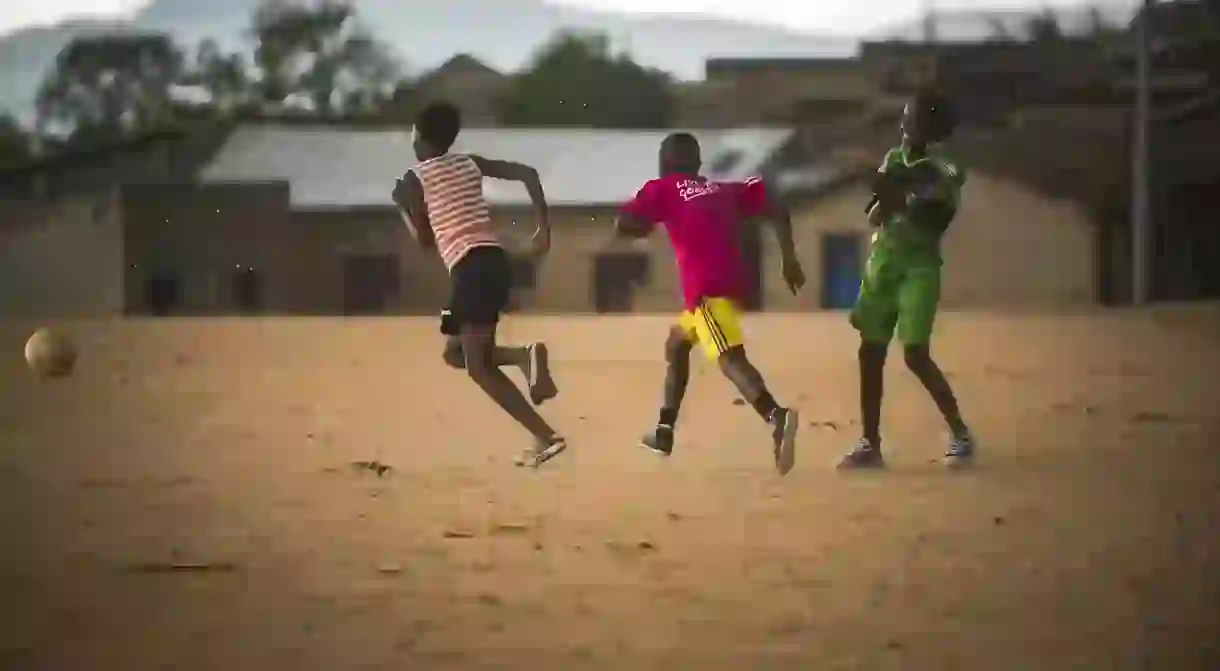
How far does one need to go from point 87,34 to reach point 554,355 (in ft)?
117

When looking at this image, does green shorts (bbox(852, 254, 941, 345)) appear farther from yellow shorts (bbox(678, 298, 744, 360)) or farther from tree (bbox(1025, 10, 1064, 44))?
tree (bbox(1025, 10, 1064, 44))

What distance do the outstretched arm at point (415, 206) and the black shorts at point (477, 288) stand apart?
0.61 ft

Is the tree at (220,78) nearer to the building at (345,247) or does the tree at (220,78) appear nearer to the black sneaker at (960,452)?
the building at (345,247)

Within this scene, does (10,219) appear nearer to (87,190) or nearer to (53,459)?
(87,190)

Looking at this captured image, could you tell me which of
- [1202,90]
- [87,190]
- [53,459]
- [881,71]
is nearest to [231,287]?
[87,190]

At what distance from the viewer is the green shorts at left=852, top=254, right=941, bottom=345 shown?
23.7 ft

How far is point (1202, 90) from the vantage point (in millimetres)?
37844

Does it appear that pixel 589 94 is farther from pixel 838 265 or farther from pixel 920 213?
pixel 920 213

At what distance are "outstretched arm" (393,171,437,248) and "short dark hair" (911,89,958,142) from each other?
212 centimetres

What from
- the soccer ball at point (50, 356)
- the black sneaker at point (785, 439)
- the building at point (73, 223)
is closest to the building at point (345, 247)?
the building at point (73, 223)

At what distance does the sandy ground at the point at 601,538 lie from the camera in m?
4.20

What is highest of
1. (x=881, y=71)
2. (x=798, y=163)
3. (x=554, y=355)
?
(x=881, y=71)

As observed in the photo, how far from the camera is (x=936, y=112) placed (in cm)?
720

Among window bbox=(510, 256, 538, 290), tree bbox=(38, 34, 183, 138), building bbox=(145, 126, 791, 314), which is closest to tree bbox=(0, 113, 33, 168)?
tree bbox=(38, 34, 183, 138)
